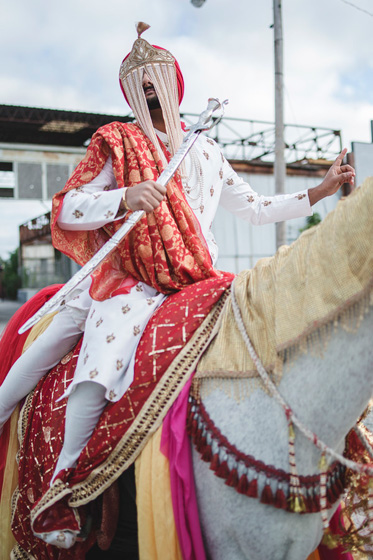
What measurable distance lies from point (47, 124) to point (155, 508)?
15.3 m

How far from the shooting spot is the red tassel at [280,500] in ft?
4.40

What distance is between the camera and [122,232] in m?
1.63

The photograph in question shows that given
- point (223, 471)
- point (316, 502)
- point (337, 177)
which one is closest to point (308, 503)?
point (316, 502)

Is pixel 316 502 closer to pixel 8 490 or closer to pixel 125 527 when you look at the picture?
pixel 125 527

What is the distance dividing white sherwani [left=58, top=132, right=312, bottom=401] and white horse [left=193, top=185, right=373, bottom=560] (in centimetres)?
37

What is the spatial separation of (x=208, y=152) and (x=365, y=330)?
129 centimetres

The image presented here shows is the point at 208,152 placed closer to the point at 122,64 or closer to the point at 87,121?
the point at 122,64

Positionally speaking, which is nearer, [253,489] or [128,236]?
[253,489]

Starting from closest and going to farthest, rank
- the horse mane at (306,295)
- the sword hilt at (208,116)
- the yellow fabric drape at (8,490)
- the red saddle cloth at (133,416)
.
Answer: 1. the horse mane at (306,295)
2. the red saddle cloth at (133,416)
3. the sword hilt at (208,116)
4. the yellow fabric drape at (8,490)

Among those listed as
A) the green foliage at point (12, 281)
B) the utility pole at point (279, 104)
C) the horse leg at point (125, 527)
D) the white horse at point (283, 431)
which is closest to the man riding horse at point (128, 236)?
the horse leg at point (125, 527)

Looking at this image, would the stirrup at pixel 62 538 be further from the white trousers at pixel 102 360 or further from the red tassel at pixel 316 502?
the red tassel at pixel 316 502

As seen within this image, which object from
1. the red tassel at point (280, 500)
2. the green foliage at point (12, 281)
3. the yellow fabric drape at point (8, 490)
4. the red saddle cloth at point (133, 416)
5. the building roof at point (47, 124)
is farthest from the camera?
the green foliage at point (12, 281)

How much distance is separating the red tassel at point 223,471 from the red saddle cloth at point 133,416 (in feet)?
0.85

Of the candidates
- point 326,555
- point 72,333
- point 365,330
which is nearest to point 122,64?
point 72,333
